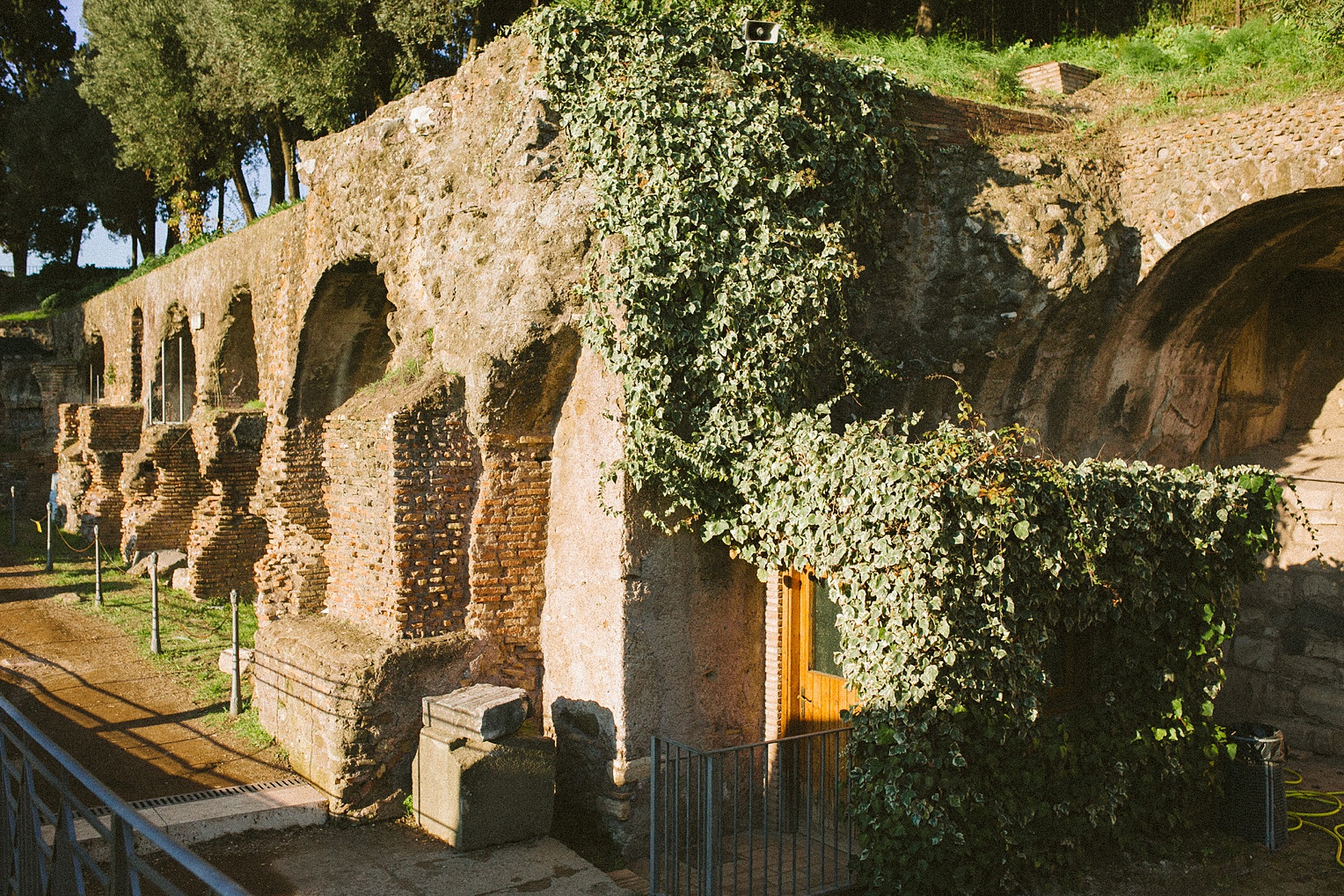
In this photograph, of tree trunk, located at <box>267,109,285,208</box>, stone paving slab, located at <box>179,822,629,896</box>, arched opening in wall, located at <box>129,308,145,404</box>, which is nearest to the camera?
stone paving slab, located at <box>179,822,629,896</box>

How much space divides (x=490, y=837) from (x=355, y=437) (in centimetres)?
336

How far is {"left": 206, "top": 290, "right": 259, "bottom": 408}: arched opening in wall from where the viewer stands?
1420 centimetres

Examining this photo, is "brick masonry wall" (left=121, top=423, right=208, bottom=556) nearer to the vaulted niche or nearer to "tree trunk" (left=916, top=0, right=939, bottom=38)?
the vaulted niche

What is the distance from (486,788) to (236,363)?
10561mm

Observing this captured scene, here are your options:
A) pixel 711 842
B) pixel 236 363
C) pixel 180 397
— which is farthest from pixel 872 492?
pixel 180 397

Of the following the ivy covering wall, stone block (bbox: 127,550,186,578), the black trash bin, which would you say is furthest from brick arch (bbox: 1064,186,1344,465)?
stone block (bbox: 127,550,186,578)

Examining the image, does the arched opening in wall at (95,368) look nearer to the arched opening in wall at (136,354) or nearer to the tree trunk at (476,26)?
the arched opening in wall at (136,354)

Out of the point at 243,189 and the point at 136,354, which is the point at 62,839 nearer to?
the point at 136,354

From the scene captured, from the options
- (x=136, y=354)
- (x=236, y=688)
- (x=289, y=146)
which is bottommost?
(x=236, y=688)

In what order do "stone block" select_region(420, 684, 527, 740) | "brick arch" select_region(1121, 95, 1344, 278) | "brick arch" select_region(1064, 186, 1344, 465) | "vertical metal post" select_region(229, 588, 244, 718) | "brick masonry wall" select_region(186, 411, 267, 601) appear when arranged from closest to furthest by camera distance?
"stone block" select_region(420, 684, 527, 740)
"brick arch" select_region(1121, 95, 1344, 278)
"vertical metal post" select_region(229, 588, 244, 718)
"brick arch" select_region(1064, 186, 1344, 465)
"brick masonry wall" select_region(186, 411, 267, 601)

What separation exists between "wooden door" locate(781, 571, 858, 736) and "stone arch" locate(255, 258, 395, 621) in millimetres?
5353

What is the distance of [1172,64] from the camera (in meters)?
10.5

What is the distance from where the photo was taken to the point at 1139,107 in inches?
376

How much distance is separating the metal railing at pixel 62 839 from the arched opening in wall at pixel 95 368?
73.6ft
